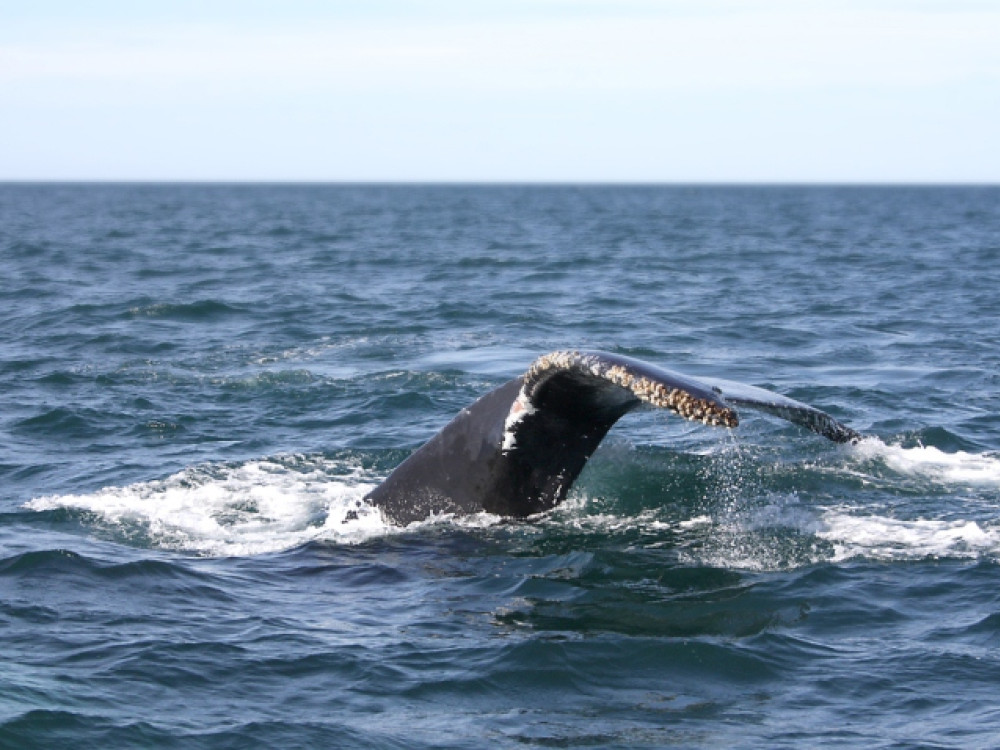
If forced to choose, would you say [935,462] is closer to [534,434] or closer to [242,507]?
[534,434]

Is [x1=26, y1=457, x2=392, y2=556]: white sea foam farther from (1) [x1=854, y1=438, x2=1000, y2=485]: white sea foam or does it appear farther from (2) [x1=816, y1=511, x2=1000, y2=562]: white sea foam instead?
(1) [x1=854, y1=438, x2=1000, y2=485]: white sea foam

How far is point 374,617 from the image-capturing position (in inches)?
319

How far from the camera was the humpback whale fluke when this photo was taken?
7.75m

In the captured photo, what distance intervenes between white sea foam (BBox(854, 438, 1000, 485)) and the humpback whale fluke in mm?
3839

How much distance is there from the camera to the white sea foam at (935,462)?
11.8 metres

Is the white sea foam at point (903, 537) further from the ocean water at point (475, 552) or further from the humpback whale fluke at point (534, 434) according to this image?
the humpback whale fluke at point (534, 434)

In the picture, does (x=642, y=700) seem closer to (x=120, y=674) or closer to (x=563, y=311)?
(x=120, y=674)

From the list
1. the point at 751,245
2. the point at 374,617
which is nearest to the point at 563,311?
the point at 374,617

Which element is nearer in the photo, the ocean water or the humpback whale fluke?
the ocean water

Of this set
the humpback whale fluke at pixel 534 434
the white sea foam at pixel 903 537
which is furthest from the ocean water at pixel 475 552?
the humpback whale fluke at pixel 534 434

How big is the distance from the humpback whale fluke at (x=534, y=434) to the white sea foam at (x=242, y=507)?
0.54m

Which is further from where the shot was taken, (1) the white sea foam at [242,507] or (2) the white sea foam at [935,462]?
(2) the white sea foam at [935,462]

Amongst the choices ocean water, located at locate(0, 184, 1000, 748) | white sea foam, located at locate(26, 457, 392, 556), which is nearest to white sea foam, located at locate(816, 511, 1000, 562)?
ocean water, located at locate(0, 184, 1000, 748)

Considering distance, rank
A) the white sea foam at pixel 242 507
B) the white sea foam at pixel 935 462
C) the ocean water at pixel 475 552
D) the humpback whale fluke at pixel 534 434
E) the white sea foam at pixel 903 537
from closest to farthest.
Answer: the ocean water at pixel 475 552
the humpback whale fluke at pixel 534 434
the white sea foam at pixel 903 537
the white sea foam at pixel 242 507
the white sea foam at pixel 935 462
